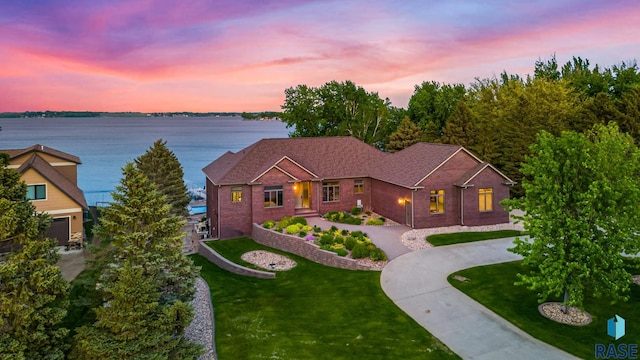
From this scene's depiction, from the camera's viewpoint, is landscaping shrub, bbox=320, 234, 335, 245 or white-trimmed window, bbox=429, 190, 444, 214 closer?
landscaping shrub, bbox=320, 234, 335, 245

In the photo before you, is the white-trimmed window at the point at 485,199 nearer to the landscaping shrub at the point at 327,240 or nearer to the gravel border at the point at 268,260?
the landscaping shrub at the point at 327,240

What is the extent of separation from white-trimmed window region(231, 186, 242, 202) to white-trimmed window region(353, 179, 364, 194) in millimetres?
9473

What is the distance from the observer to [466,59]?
45562 millimetres

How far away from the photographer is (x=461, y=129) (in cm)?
4475

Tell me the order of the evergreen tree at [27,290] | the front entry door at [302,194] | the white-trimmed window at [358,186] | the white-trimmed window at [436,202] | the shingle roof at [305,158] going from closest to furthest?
the evergreen tree at [27,290]
the white-trimmed window at [436,202]
the shingle roof at [305,158]
the front entry door at [302,194]
the white-trimmed window at [358,186]

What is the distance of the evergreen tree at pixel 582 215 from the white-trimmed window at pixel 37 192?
27365 millimetres

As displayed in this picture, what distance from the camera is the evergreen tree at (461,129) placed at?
44438mm

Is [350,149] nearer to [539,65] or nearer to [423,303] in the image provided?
[423,303]

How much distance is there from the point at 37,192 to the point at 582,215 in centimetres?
2950

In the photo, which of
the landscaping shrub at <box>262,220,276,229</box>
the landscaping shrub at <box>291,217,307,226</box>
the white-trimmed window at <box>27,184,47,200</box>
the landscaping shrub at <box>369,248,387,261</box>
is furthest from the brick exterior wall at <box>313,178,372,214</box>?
the white-trimmed window at <box>27,184,47,200</box>

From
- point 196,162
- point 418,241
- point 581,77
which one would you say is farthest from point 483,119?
point 196,162

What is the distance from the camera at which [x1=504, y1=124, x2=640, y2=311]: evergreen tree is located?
46.3 ft

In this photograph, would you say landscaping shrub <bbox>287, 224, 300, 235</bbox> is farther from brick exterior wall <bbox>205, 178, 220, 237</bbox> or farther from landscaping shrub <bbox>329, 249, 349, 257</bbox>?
brick exterior wall <bbox>205, 178, 220, 237</bbox>

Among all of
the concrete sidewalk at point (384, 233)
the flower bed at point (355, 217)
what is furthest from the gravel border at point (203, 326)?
the flower bed at point (355, 217)
